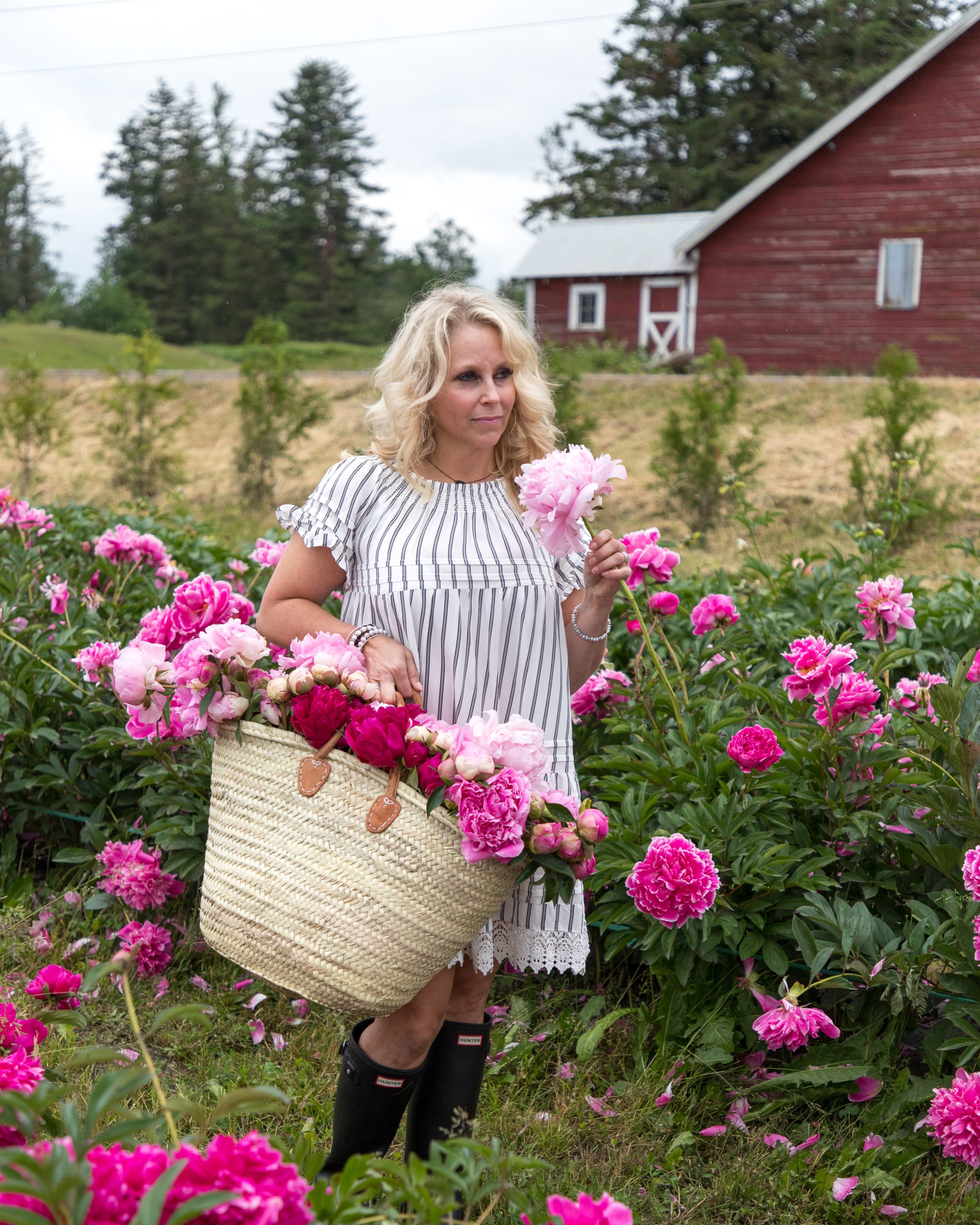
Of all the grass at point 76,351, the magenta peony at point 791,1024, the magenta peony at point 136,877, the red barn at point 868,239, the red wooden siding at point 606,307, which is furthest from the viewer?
the grass at point 76,351

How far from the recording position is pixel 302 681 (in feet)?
5.80

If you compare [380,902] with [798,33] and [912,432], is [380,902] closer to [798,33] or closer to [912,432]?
[912,432]

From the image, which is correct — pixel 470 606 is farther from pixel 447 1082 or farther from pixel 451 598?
pixel 447 1082

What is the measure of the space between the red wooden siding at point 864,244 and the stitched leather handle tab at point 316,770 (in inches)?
742

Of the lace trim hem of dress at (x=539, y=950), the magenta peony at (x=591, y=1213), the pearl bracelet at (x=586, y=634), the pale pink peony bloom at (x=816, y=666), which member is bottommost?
the lace trim hem of dress at (x=539, y=950)

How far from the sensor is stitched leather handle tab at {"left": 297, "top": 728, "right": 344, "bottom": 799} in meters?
1.71

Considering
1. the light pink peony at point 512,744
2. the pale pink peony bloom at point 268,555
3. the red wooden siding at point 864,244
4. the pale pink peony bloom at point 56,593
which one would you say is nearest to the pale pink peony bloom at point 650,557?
the pale pink peony bloom at point 268,555

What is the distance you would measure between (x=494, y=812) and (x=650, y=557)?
1.40 meters

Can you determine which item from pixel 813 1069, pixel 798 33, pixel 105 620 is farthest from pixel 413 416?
pixel 798 33

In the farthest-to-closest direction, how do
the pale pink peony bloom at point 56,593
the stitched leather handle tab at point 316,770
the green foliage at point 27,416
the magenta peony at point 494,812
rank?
the green foliage at point 27,416 < the pale pink peony bloom at point 56,593 < the stitched leather handle tab at point 316,770 < the magenta peony at point 494,812

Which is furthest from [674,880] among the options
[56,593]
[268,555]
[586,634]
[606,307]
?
[606,307]

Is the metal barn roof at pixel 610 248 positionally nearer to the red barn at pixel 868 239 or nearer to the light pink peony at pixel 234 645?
the red barn at pixel 868 239

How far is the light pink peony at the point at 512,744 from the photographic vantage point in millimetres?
1647

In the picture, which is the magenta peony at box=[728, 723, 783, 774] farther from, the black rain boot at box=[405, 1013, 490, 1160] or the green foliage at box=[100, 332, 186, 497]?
the green foliage at box=[100, 332, 186, 497]
